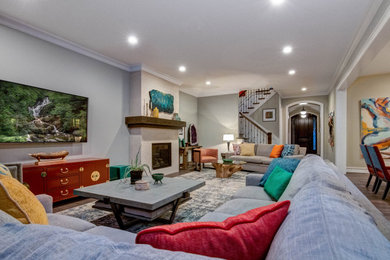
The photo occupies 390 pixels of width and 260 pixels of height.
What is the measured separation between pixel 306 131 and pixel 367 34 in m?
9.39

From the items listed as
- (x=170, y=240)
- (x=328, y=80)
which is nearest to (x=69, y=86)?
(x=170, y=240)

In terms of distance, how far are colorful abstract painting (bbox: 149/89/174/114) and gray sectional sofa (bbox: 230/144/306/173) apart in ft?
7.74

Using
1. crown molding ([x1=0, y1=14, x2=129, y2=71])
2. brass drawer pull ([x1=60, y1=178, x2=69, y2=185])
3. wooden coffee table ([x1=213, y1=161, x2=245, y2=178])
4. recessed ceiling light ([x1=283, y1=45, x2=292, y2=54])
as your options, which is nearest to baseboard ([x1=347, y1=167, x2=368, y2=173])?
wooden coffee table ([x1=213, y1=161, x2=245, y2=178])

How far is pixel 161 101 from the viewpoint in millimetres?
5242

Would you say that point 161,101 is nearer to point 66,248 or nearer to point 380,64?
point 66,248

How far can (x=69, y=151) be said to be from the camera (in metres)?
3.58

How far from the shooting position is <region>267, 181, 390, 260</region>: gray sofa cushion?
44cm

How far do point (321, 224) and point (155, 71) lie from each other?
4916 mm

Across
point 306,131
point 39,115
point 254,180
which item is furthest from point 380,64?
point 306,131

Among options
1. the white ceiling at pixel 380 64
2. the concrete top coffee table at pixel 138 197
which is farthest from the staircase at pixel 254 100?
the concrete top coffee table at pixel 138 197

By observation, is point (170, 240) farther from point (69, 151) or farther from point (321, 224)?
point (69, 151)

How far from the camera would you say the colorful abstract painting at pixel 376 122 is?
17.1 feet

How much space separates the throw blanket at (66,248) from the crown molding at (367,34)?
3.23m

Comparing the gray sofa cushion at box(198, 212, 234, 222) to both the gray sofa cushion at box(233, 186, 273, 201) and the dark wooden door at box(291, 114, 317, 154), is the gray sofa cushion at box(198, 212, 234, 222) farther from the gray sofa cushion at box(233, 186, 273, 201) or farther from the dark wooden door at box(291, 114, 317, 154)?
the dark wooden door at box(291, 114, 317, 154)
